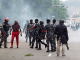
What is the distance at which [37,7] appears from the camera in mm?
67312

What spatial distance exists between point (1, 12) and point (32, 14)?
900 inches

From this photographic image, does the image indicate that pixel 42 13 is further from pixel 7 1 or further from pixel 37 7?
pixel 7 1

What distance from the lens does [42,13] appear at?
221ft

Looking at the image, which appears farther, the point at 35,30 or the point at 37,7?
the point at 37,7

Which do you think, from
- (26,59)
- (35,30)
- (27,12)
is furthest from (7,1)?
(26,59)

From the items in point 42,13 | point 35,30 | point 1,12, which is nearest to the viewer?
point 35,30

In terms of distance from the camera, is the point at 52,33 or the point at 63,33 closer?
the point at 63,33

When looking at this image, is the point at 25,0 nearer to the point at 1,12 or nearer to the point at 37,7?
the point at 37,7

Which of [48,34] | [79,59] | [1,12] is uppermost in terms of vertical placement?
[1,12]

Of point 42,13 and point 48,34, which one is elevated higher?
point 42,13

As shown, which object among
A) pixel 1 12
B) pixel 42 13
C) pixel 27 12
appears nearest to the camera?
pixel 1 12

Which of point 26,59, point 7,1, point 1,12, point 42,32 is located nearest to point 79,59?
point 26,59

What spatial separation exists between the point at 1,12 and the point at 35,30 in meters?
31.9

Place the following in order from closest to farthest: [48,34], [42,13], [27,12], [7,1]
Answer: [48,34], [7,1], [27,12], [42,13]
